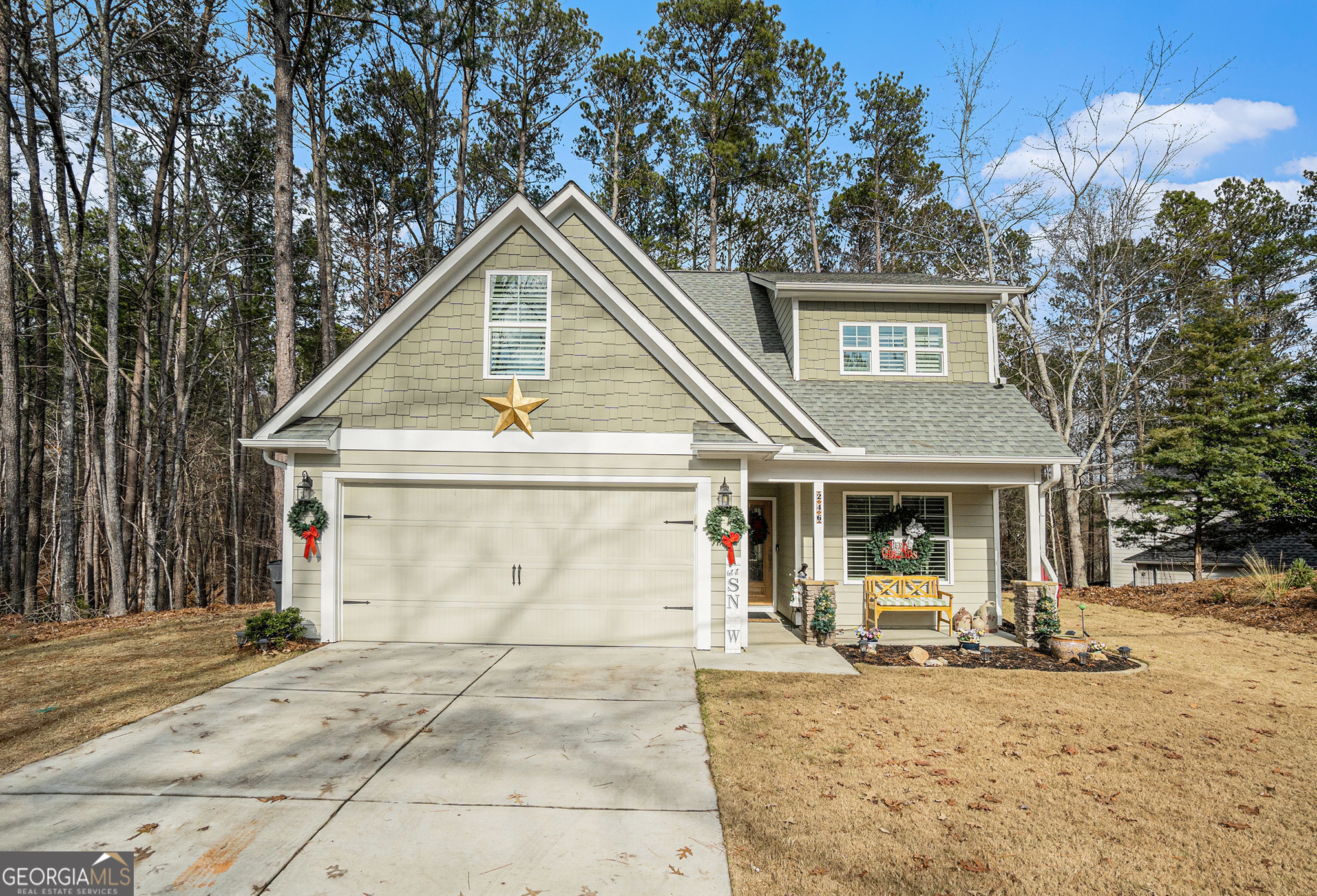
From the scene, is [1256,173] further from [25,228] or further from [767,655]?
[25,228]

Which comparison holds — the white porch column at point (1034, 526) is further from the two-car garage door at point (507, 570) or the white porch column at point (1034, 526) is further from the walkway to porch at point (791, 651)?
the two-car garage door at point (507, 570)

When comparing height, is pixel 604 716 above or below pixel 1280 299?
below

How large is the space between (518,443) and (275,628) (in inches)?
152

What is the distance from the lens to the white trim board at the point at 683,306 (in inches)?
382

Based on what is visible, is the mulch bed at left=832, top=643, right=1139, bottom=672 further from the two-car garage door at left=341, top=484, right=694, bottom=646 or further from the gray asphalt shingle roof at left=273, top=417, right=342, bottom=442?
the gray asphalt shingle roof at left=273, top=417, right=342, bottom=442

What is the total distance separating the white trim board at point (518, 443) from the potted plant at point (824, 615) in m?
2.91

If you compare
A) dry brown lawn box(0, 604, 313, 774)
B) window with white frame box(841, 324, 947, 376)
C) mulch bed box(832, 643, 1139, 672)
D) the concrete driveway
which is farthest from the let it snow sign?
dry brown lawn box(0, 604, 313, 774)

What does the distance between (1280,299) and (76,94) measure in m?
34.8

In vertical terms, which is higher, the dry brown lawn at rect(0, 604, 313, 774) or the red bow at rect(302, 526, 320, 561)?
the red bow at rect(302, 526, 320, 561)

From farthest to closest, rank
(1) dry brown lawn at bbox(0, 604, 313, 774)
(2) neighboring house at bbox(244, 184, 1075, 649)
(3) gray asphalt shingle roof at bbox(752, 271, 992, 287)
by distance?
(3) gray asphalt shingle roof at bbox(752, 271, 992, 287)
(2) neighboring house at bbox(244, 184, 1075, 649)
(1) dry brown lawn at bbox(0, 604, 313, 774)

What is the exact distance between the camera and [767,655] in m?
8.55

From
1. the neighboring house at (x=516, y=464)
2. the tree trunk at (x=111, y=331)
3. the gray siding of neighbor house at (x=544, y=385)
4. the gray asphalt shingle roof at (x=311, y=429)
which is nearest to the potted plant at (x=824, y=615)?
the neighboring house at (x=516, y=464)

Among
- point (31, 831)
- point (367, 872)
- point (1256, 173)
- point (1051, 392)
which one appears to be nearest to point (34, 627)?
point (31, 831)

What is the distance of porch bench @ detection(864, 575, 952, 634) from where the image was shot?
32.7 ft
